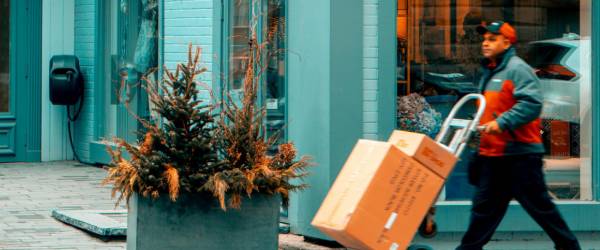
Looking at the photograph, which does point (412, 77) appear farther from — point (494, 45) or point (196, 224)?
point (196, 224)

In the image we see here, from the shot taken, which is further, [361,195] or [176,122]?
[176,122]

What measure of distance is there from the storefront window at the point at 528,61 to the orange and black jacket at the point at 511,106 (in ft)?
6.10

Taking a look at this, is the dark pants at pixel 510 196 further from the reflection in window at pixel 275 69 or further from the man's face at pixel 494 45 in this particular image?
the reflection in window at pixel 275 69

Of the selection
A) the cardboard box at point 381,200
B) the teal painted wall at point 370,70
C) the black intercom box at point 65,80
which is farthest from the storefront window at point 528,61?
the black intercom box at point 65,80

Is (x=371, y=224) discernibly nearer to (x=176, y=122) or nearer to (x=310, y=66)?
(x=176, y=122)

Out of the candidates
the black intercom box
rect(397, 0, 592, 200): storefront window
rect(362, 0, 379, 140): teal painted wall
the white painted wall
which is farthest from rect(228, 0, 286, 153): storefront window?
the white painted wall

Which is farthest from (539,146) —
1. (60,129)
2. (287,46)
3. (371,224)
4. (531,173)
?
(60,129)

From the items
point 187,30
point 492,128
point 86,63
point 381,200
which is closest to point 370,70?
point 492,128

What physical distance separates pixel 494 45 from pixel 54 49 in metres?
9.73

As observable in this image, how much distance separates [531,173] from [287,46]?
10.3ft

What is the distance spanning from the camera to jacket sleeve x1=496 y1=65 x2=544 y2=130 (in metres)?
7.67

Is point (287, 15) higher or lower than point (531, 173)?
higher

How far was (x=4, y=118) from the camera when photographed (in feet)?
53.3

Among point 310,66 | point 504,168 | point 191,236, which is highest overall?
point 310,66
